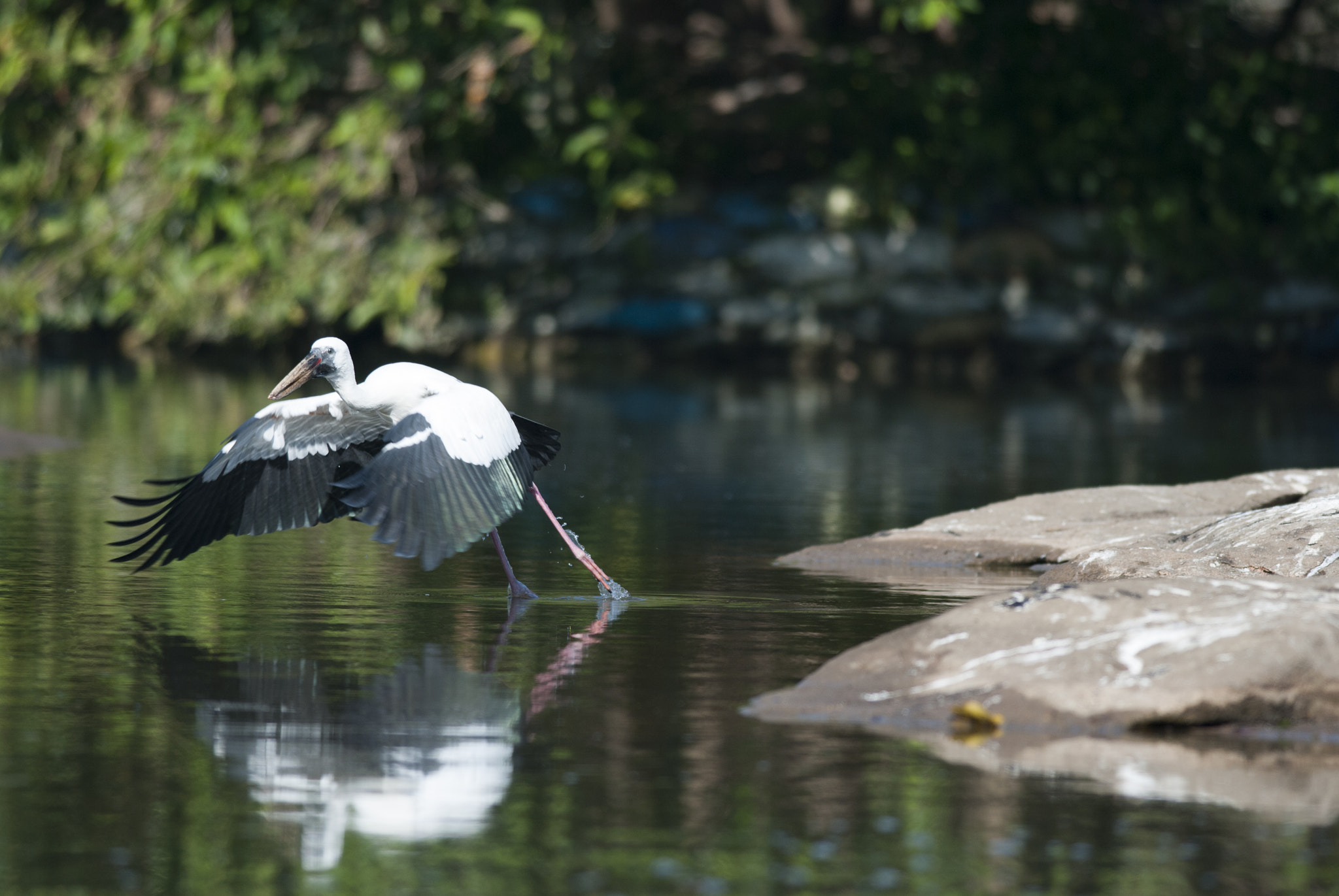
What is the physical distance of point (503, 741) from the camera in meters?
5.79

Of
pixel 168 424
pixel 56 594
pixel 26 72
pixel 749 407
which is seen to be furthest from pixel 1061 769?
pixel 26 72

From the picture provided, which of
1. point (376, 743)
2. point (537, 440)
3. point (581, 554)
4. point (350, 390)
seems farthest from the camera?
point (537, 440)

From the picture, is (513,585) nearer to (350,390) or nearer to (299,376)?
(350,390)

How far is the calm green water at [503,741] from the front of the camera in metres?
4.62

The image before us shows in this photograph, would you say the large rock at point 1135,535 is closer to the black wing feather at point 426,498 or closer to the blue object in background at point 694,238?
the black wing feather at point 426,498

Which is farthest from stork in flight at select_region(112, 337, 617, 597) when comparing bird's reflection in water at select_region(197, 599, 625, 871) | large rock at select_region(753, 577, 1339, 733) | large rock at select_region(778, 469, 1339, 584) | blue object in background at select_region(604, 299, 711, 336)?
blue object in background at select_region(604, 299, 711, 336)

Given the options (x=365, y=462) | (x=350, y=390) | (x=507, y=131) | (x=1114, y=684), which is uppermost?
(x=507, y=131)

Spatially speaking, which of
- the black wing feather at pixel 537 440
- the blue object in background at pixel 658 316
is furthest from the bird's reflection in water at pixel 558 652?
the blue object in background at pixel 658 316

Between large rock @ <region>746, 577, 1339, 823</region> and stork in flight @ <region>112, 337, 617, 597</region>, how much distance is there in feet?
6.51

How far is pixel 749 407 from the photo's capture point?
20562 millimetres

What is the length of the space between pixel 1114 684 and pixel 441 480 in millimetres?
2762

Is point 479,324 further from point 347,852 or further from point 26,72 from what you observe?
point 347,852

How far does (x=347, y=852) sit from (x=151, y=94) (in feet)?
78.3

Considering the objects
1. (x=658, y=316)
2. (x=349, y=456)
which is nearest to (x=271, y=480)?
(x=349, y=456)
